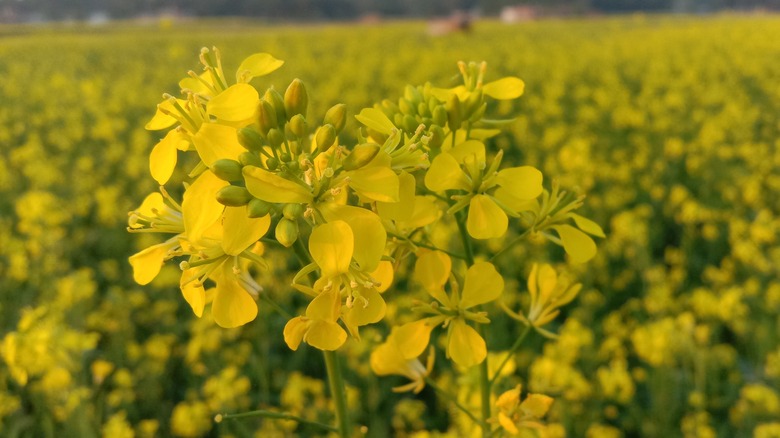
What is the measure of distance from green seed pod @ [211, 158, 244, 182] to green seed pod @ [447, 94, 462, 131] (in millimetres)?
391

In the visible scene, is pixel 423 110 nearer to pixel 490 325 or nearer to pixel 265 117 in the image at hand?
pixel 265 117

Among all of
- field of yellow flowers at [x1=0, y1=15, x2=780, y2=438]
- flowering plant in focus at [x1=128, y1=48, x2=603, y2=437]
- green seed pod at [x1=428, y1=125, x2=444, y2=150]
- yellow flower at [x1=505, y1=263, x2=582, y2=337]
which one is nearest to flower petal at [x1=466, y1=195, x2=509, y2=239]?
flowering plant in focus at [x1=128, y1=48, x2=603, y2=437]

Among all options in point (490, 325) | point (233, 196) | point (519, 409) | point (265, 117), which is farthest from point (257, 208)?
point (490, 325)

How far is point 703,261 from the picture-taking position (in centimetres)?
421

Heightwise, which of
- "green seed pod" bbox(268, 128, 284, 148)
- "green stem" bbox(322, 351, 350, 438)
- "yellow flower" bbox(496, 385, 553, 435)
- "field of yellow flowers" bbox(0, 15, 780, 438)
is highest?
"green seed pod" bbox(268, 128, 284, 148)

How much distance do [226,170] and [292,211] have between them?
0.32ft

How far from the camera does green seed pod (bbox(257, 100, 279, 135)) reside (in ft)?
2.71

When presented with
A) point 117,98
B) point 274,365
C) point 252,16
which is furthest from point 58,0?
point 252,16

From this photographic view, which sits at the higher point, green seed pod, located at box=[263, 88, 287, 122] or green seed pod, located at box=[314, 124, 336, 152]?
green seed pod, located at box=[263, 88, 287, 122]

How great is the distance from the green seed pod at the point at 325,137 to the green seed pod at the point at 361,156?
0.07 meters

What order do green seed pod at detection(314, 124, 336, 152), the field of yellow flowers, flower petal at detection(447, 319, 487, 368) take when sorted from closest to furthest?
1. green seed pod at detection(314, 124, 336, 152)
2. flower petal at detection(447, 319, 487, 368)
3. the field of yellow flowers

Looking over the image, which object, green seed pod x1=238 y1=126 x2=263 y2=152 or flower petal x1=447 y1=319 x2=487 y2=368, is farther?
flower petal x1=447 y1=319 x2=487 y2=368

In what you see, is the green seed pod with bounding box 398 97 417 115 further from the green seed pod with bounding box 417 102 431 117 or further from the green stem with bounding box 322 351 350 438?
the green stem with bounding box 322 351 350 438

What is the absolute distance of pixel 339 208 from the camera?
0.79 meters
